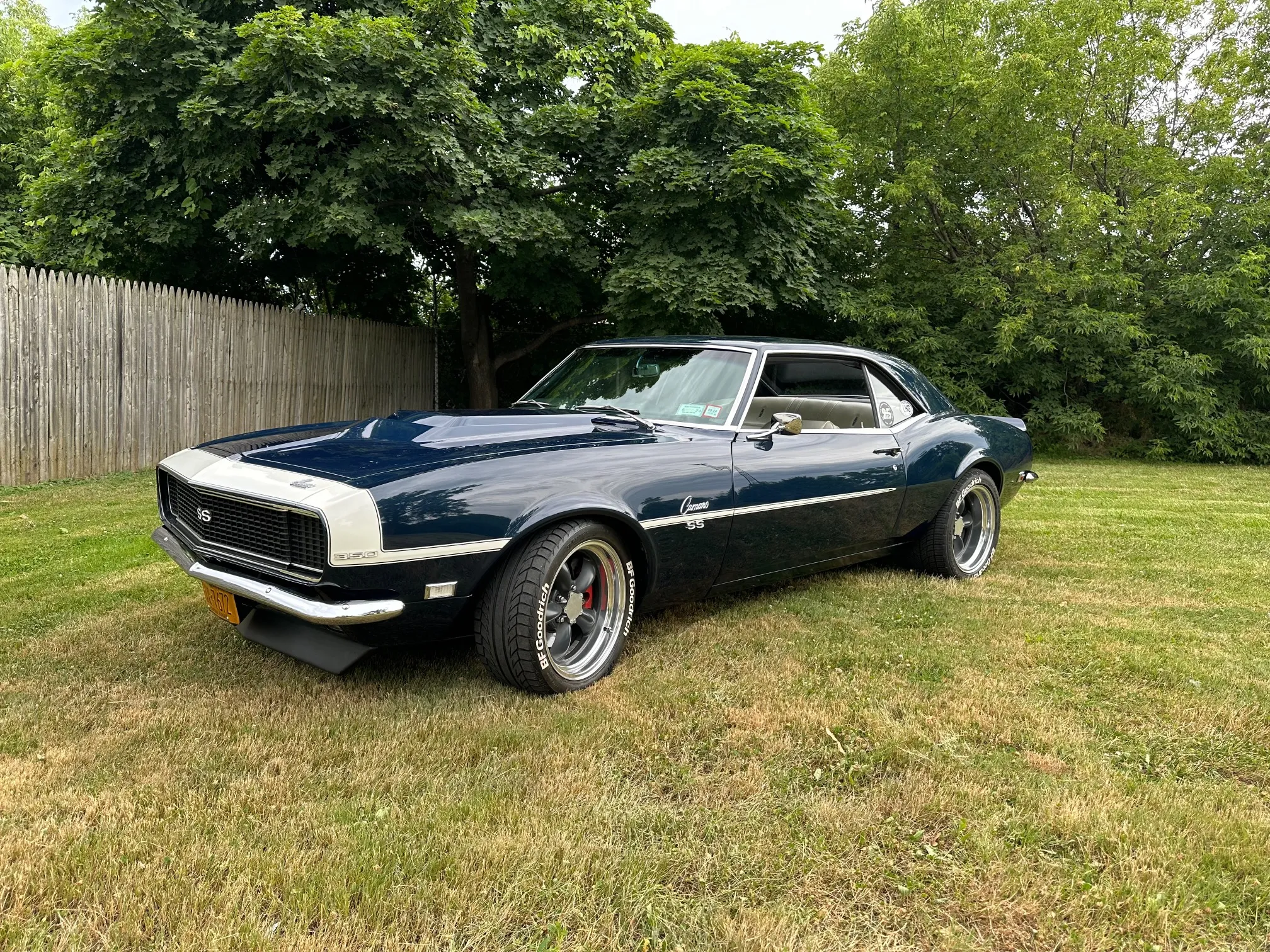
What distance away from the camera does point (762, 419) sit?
418cm

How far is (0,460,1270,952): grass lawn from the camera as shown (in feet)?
5.85

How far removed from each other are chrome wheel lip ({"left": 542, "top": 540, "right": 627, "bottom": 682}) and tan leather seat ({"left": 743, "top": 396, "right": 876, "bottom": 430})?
1.54 metres

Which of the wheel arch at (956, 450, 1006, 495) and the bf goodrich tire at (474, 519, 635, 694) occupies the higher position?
the wheel arch at (956, 450, 1006, 495)

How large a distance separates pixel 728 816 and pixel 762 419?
7.79 feet

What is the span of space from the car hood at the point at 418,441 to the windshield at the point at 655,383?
0.35 metres

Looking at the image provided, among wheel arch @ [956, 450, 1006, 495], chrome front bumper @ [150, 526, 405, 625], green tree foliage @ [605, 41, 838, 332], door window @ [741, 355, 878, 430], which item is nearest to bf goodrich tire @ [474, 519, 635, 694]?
chrome front bumper @ [150, 526, 405, 625]

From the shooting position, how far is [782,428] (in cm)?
377

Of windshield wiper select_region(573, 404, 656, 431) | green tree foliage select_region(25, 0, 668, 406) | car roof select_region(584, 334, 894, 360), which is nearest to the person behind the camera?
windshield wiper select_region(573, 404, 656, 431)

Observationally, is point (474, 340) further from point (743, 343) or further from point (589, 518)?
point (589, 518)

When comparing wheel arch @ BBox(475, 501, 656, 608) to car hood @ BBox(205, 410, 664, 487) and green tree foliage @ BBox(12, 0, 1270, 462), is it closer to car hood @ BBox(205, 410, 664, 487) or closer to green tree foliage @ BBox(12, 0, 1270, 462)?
car hood @ BBox(205, 410, 664, 487)

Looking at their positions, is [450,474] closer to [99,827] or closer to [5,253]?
[99,827]

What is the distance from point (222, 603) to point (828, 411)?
10.5 feet

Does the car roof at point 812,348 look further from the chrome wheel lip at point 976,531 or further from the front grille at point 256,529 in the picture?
the front grille at point 256,529

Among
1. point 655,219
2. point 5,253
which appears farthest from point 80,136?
point 655,219
